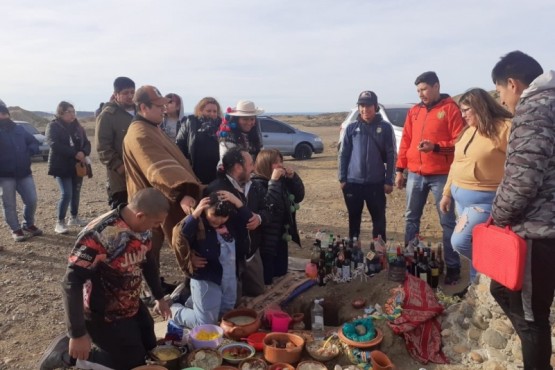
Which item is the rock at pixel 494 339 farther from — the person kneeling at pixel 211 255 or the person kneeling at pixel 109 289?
the person kneeling at pixel 109 289

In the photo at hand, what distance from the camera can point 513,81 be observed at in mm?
2756

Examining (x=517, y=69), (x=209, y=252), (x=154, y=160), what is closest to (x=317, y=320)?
(x=209, y=252)

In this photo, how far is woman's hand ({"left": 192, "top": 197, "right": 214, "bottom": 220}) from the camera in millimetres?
3797

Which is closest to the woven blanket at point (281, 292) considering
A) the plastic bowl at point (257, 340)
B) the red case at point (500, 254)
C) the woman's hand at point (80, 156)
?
the plastic bowl at point (257, 340)

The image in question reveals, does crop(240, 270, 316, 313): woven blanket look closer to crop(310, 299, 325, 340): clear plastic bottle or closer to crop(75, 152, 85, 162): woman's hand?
crop(310, 299, 325, 340): clear plastic bottle

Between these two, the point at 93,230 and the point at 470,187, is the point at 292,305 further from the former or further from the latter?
the point at 93,230

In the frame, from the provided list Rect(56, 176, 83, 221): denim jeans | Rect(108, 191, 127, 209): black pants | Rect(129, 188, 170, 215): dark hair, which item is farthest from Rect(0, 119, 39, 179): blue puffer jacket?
Rect(129, 188, 170, 215): dark hair

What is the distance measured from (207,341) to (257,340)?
427mm

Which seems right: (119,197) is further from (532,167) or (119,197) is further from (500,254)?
(532,167)

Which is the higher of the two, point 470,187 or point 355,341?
point 470,187

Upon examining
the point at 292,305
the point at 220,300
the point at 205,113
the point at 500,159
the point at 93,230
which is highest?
the point at 205,113

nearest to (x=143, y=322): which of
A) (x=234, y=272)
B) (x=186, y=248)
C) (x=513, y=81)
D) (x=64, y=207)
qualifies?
(x=186, y=248)

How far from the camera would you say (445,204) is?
180 inches

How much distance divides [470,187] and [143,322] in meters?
2.85
